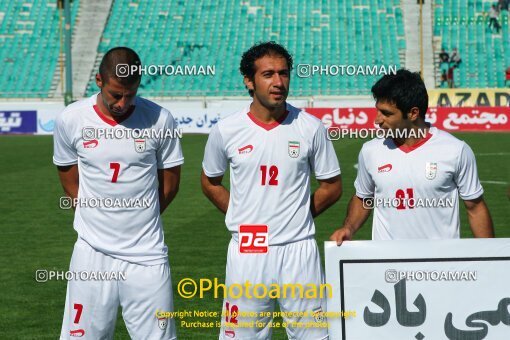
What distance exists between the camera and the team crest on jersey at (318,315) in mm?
5406

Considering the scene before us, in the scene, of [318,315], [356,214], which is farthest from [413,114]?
[318,315]

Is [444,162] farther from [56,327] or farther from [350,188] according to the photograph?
[350,188]

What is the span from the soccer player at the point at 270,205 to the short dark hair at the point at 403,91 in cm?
43

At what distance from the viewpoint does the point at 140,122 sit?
17.6 ft

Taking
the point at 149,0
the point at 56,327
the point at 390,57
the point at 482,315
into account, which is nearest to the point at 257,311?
the point at 482,315

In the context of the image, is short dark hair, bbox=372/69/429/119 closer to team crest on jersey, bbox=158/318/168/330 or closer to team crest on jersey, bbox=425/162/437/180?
team crest on jersey, bbox=425/162/437/180

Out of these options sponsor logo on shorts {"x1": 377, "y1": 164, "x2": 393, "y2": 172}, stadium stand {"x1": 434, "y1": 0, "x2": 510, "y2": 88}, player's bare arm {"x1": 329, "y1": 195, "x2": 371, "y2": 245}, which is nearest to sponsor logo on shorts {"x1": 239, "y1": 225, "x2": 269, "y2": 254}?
player's bare arm {"x1": 329, "y1": 195, "x2": 371, "y2": 245}

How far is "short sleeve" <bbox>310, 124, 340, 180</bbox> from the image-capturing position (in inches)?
217

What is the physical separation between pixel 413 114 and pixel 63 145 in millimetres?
2101

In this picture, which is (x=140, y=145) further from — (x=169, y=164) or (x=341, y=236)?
(x=341, y=236)

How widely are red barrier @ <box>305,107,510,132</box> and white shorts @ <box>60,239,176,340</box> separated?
3088 cm

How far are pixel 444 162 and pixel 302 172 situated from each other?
876 mm

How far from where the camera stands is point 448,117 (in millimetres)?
37031

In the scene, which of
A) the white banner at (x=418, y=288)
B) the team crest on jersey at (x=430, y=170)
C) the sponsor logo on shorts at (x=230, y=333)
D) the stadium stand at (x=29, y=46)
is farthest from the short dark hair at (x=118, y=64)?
the stadium stand at (x=29, y=46)
